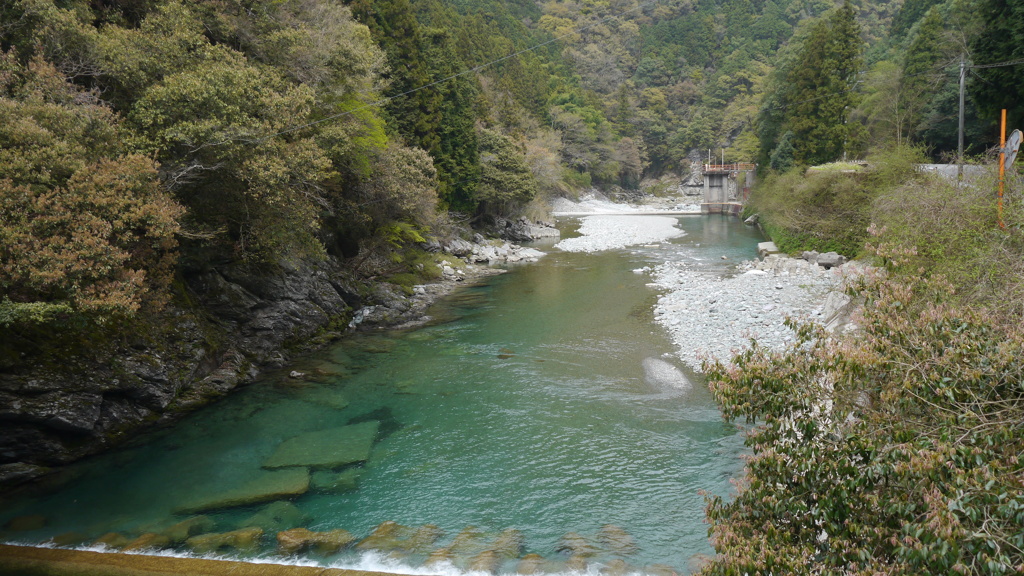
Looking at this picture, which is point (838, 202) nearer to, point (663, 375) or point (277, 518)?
point (663, 375)

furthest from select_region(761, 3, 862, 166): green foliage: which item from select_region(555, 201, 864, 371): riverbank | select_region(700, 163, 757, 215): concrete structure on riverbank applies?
select_region(700, 163, 757, 215): concrete structure on riverbank

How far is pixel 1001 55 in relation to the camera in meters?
18.2

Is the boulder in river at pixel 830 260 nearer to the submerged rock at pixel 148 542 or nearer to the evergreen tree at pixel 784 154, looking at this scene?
A: the evergreen tree at pixel 784 154

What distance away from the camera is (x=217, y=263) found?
16.6 m

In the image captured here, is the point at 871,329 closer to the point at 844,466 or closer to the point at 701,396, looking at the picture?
the point at 844,466

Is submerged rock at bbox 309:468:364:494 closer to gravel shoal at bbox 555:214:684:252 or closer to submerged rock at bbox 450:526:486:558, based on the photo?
submerged rock at bbox 450:526:486:558

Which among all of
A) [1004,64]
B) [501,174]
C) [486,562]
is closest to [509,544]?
[486,562]


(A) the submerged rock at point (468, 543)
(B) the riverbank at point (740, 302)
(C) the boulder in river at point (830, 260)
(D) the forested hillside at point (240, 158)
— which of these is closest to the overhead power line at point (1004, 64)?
(D) the forested hillside at point (240, 158)

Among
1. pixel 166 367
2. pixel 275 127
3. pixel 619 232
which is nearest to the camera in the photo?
pixel 166 367

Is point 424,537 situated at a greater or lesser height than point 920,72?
lesser

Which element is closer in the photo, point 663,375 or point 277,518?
point 277,518

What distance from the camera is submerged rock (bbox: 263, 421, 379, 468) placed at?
11.2 m

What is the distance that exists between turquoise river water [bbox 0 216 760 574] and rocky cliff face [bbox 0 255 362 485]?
2.22 ft

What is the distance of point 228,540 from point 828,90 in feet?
128
